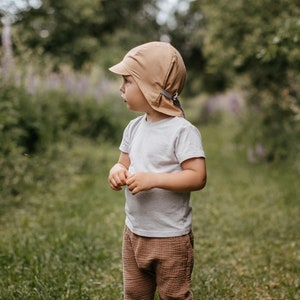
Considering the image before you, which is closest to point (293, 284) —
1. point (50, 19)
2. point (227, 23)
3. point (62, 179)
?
point (62, 179)

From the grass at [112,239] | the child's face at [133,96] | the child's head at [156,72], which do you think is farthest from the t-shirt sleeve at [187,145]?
the grass at [112,239]

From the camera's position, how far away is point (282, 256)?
419 centimetres

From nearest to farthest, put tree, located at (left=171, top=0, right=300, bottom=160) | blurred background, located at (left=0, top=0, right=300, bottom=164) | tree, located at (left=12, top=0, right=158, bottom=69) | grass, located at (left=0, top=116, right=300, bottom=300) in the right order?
1. grass, located at (left=0, top=116, right=300, bottom=300)
2. blurred background, located at (left=0, top=0, right=300, bottom=164)
3. tree, located at (left=171, top=0, right=300, bottom=160)
4. tree, located at (left=12, top=0, right=158, bottom=69)

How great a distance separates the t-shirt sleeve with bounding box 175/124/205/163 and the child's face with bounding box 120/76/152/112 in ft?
0.81

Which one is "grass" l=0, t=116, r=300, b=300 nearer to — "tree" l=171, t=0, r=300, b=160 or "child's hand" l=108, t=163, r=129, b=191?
"child's hand" l=108, t=163, r=129, b=191

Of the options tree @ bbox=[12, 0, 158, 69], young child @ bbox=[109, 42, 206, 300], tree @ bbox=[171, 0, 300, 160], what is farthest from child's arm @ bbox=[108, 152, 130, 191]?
tree @ bbox=[12, 0, 158, 69]

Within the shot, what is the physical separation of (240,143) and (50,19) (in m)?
6.76

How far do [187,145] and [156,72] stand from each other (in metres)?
0.39

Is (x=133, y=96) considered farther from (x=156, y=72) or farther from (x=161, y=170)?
(x=161, y=170)

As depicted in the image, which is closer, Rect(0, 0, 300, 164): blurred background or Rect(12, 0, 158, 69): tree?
Rect(0, 0, 300, 164): blurred background

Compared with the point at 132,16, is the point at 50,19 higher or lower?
lower

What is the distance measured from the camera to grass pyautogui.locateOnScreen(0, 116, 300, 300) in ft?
10.8

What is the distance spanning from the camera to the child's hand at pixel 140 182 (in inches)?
88.2

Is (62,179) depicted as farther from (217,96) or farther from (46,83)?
(217,96)
